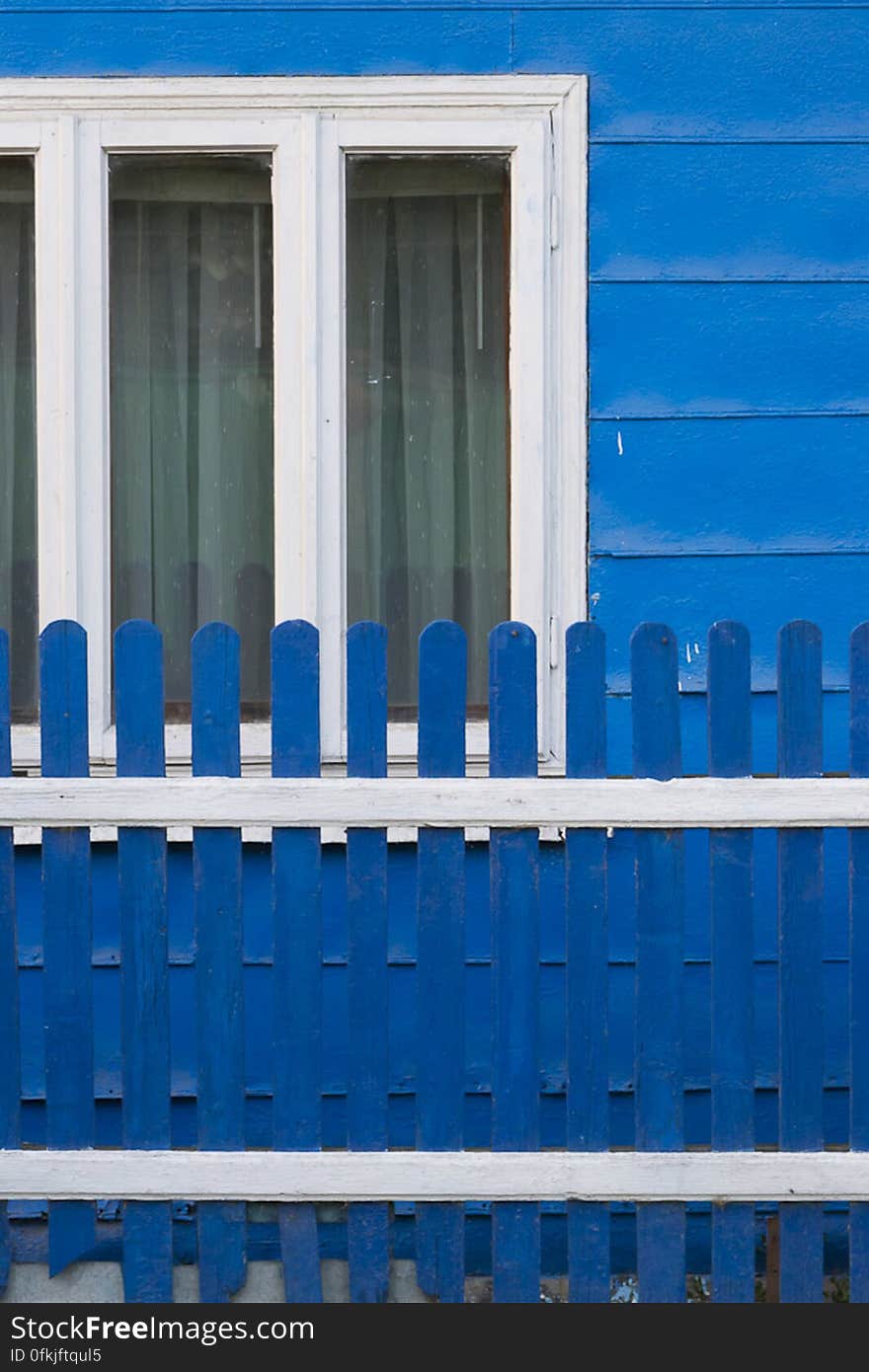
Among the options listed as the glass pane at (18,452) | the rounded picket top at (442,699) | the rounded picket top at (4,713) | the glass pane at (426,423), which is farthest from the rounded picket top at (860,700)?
the glass pane at (18,452)

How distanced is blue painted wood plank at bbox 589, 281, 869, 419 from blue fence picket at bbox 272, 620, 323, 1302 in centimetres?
120

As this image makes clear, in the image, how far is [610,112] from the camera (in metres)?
3.52

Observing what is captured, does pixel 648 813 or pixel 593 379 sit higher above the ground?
pixel 593 379

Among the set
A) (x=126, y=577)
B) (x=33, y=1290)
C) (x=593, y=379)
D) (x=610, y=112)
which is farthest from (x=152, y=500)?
(x=33, y=1290)

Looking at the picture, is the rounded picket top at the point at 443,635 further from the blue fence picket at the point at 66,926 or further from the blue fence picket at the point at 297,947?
the blue fence picket at the point at 66,926

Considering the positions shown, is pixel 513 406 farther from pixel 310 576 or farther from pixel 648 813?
pixel 648 813

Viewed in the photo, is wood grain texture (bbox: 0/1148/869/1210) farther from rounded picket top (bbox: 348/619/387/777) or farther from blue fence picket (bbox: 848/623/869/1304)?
rounded picket top (bbox: 348/619/387/777)

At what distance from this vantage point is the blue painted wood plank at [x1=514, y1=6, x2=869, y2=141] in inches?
139

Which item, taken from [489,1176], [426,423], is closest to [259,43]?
[426,423]

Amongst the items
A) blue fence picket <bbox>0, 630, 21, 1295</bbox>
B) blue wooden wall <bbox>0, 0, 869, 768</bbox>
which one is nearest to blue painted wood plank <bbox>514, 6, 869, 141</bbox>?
blue wooden wall <bbox>0, 0, 869, 768</bbox>

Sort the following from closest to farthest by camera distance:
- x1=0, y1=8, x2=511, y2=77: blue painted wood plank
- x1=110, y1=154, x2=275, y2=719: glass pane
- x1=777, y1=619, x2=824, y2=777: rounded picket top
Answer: x1=777, y1=619, x2=824, y2=777: rounded picket top < x1=0, y1=8, x2=511, y2=77: blue painted wood plank < x1=110, y1=154, x2=275, y2=719: glass pane

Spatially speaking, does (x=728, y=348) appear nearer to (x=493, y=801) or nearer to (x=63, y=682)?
(x=493, y=801)

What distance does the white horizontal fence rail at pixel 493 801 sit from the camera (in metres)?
2.73

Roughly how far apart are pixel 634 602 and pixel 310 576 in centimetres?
78
